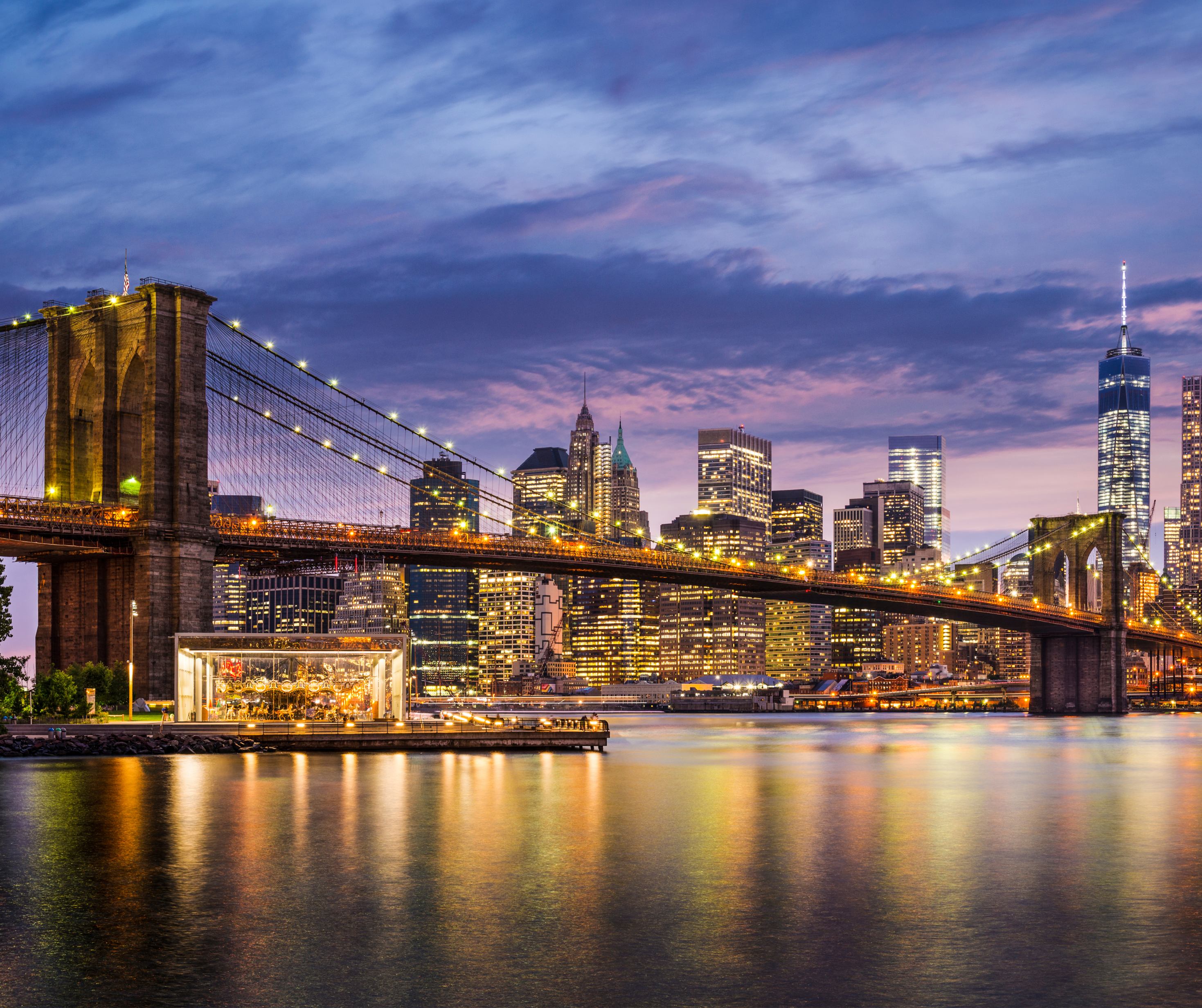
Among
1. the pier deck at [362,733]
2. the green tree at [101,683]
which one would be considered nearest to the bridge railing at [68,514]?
the green tree at [101,683]

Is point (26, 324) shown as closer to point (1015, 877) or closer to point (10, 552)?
point (10, 552)

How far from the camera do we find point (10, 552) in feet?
226

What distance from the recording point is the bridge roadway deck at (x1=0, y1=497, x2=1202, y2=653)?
6762 centimetres

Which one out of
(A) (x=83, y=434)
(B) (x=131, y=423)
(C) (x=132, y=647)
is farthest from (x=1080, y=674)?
(A) (x=83, y=434)

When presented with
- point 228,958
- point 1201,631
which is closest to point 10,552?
point 228,958

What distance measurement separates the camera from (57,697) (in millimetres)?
61906

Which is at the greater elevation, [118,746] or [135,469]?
[135,469]

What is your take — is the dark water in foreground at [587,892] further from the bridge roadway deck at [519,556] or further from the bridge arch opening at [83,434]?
the bridge arch opening at [83,434]

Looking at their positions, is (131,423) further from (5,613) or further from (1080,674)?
(1080,674)

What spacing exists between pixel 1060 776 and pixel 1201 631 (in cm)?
15008

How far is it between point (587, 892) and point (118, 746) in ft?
124

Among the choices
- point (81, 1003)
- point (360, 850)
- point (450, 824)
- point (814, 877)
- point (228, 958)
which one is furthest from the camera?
point (450, 824)

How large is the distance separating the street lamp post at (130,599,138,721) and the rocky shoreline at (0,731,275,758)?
8164 millimetres

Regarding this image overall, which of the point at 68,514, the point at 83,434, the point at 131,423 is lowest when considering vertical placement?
the point at 68,514
